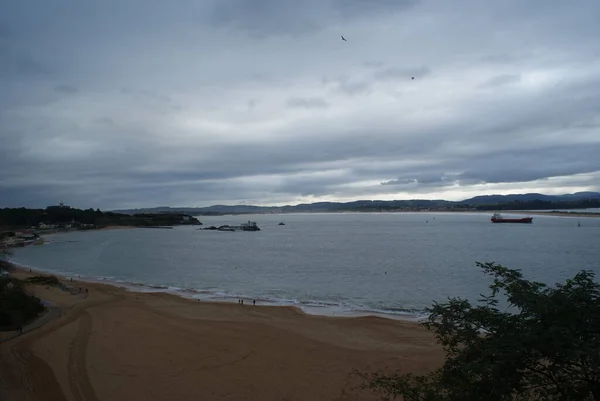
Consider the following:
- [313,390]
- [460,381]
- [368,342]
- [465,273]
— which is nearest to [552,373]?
[460,381]

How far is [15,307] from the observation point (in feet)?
69.5

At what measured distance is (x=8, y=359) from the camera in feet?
51.7

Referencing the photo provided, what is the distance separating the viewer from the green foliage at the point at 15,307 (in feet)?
66.7

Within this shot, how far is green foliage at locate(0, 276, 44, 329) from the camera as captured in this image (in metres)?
20.3

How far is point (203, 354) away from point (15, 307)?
10.9 metres

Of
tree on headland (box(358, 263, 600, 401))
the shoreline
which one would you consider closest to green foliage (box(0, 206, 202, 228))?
the shoreline

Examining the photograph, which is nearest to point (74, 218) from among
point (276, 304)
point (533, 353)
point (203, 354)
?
point (276, 304)

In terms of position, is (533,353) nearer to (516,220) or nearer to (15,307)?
(15,307)

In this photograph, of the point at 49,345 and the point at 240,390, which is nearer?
the point at 240,390

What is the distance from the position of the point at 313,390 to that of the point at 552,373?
9.68 metres

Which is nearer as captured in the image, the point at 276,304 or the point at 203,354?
the point at 203,354

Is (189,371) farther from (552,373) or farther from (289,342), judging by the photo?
(552,373)

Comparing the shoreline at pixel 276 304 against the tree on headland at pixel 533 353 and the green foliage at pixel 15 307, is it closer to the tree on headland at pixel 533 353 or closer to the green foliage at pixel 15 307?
the green foliage at pixel 15 307

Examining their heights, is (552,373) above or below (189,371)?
above
